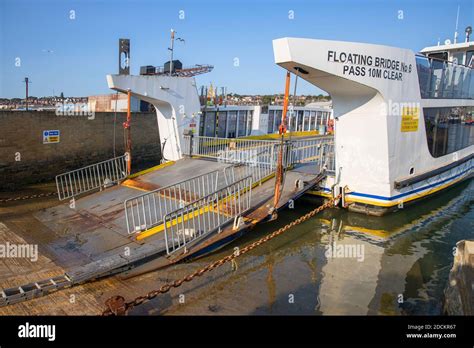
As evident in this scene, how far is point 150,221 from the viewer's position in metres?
8.02

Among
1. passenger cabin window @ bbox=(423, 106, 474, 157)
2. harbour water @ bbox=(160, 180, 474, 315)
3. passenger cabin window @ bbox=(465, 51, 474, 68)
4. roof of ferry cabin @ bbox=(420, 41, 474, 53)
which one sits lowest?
harbour water @ bbox=(160, 180, 474, 315)

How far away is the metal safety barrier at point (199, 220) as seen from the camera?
698cm

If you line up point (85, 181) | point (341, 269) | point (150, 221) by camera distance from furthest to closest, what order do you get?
point (85, 181)
point (150, 221)
point (341, 269)

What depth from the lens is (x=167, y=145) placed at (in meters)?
13.5

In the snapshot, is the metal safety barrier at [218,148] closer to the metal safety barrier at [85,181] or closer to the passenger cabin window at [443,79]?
the metal safety barrier at [85,181]

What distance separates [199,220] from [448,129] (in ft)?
33.4

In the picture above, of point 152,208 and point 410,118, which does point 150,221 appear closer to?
point 152,208

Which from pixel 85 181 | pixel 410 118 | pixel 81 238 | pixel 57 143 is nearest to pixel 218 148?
pixel 85 181

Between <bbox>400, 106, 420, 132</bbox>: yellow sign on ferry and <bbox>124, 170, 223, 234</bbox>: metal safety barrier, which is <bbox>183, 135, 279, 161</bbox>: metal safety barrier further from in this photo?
<bbox>400, 106, 420, 132</bbox>: yellow sign on ferry

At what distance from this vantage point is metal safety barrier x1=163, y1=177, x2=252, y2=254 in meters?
6.98

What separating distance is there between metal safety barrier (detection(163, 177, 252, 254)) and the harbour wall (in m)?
8.93

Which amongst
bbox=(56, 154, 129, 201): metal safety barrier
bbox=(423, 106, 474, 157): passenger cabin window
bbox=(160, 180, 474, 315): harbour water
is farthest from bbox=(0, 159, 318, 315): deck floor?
bbox=(423, 106, 474, 157): passenger cabin window

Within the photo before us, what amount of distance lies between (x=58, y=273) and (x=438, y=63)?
12.1 meters

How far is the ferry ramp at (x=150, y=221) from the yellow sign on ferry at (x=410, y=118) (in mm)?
2464
